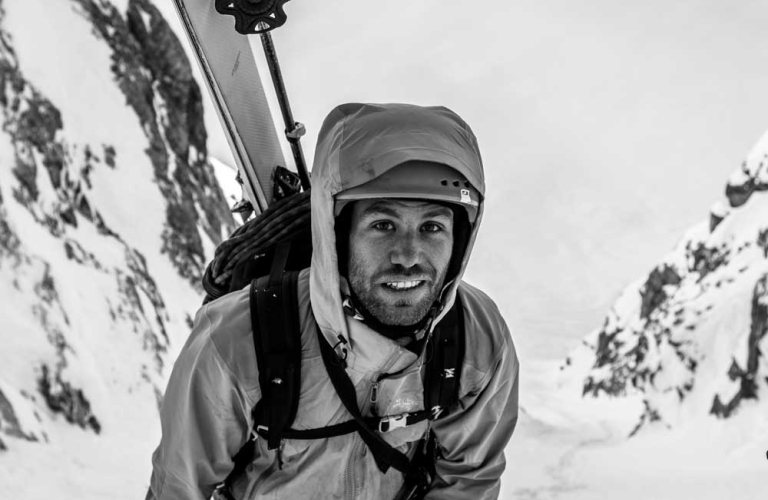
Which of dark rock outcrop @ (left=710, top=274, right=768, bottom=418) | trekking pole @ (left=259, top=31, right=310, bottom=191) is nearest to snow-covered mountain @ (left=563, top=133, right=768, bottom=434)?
dark rock outcrop @ (left=710, top=274, right=768, bottom=418)

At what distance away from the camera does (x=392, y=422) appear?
310 cm

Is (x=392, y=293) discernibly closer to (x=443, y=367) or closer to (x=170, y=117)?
(x=443, y=367)

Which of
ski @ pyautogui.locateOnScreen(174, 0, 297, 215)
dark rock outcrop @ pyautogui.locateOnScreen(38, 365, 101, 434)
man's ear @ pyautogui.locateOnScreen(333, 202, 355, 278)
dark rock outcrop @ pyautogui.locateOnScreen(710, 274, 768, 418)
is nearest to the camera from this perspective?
man's ear @ pyautogui.locateOnScreen(333, 202, 355, 278)

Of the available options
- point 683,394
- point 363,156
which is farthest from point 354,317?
point 683,394

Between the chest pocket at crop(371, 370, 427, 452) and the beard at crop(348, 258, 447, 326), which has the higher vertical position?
the beard at crop(348, 258, 447, 326)

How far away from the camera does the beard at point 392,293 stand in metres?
2.87

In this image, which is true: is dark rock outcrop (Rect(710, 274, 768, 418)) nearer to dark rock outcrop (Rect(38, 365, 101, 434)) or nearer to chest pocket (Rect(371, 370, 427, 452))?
dark rock outcrop (Rect(38, 365, 101, 434))

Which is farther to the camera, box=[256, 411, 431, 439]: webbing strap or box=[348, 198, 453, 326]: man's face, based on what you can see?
box=[256, 411, 431, 439]: webbing strap

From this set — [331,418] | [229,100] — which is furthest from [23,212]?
[331,418]

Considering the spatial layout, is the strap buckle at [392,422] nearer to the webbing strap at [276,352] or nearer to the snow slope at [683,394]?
the webbing strap at [276,352]

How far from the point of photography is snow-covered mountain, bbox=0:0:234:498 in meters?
8.77

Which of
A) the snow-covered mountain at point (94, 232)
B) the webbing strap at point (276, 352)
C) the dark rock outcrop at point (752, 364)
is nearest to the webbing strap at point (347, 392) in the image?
the webbing strap at point (276, 352)

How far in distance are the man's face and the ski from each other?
5.65 ft

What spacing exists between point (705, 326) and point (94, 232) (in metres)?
54.9
